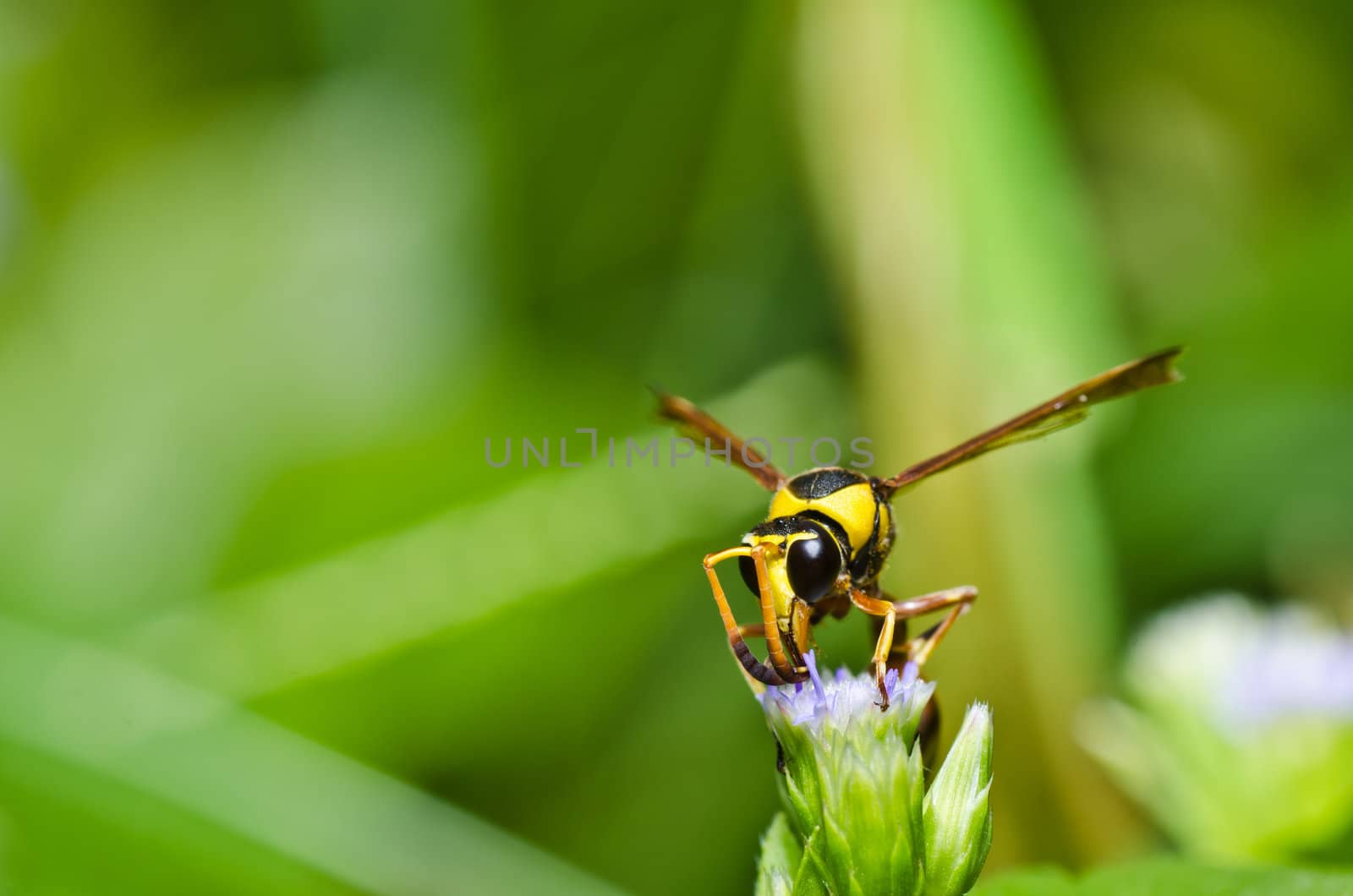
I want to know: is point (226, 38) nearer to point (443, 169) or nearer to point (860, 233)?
point (443, 169)

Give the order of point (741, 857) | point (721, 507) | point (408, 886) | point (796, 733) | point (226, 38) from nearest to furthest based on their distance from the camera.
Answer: point (796, 733) < point (408, 886) < point (741, 857) < point (721, 507) < point (226, 38)

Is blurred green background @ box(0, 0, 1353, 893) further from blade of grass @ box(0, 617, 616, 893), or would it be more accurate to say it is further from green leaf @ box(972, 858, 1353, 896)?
green leaf @ box(972, 858, 1353, 896)

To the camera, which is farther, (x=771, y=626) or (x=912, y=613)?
(x=912, y=613)

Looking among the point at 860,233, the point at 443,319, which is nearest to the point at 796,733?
the point at 860,233

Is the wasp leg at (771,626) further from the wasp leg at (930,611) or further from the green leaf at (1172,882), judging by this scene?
the green leaf at (1172,882)

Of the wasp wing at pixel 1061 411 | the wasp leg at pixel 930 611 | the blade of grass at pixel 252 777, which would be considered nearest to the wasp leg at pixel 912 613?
the wasp leg at pixel 930 611

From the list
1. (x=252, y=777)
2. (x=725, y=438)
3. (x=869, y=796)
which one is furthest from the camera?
(x=252, y=777)

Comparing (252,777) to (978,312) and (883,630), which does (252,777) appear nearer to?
(883,630)

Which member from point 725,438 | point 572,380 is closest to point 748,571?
point 725,438
